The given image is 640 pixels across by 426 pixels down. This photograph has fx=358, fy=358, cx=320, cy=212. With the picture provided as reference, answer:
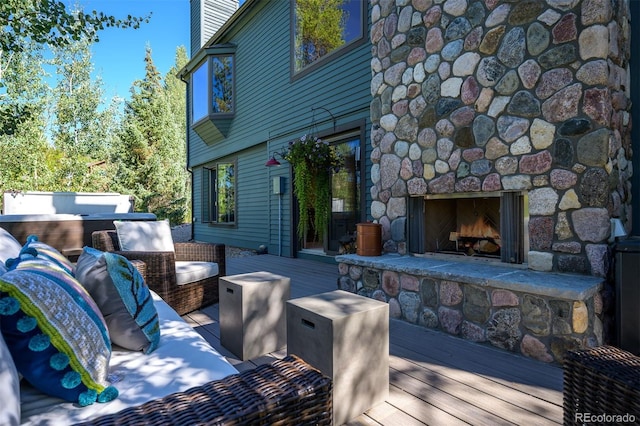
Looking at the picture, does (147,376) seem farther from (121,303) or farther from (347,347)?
(347,347)

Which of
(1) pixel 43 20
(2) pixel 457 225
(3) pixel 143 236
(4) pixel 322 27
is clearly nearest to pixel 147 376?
(3) pixel 143 236

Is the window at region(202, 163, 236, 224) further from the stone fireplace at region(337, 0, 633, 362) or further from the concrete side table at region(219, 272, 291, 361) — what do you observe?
the concrete side table at region(219, 272, 291, 361)

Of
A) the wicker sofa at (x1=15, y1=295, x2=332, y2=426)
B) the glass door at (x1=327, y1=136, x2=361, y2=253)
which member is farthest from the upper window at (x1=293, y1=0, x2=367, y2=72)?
the wicker sofa at (x1=15, y1=295, x2=332, y2=426)

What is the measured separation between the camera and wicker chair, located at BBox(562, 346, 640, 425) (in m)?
1.12

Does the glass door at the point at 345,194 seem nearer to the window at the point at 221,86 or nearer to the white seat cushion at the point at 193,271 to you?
the white seat cushion at the point at 193,271

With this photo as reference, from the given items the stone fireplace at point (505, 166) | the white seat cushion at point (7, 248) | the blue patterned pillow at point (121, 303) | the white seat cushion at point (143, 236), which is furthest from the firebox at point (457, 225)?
the white seat cushion at point (7, 248)

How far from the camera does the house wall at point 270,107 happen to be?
5590 millimetres

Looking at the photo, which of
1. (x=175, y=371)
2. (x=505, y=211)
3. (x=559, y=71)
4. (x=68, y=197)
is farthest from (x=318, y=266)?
(x=68, y=197)

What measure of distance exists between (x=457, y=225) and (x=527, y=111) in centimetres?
141

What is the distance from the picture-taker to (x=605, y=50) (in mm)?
2490

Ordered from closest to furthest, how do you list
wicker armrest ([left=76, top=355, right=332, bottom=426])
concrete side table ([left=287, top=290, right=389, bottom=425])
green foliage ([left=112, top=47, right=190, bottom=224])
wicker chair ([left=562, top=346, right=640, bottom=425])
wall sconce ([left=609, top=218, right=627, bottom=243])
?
wicker armrest ([left=76, top=355, right=332, bottom=426]), wicker chair ([left=562, top=346, right=640, bottom=425]), concrete side table ([left=287, top=290, right=389, bottom=425]), wall sconce ([left=609, top=218, right=627, bottom=243]), green foliage ([left=112, top=47, right=190, bottom=224])

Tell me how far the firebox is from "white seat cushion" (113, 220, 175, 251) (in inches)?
103

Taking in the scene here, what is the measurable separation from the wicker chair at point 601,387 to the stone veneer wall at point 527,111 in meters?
1.52

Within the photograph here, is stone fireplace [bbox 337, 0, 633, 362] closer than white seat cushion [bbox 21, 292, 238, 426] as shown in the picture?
No
